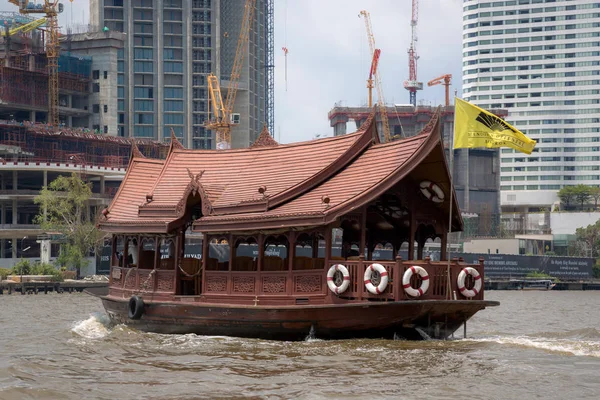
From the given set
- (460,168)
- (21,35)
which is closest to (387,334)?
(21,35)

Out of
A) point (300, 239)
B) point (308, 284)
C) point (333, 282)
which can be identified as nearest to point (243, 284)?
point (308, 284)

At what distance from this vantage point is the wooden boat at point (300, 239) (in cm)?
2039

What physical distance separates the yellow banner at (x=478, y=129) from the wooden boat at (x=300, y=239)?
4.92ft

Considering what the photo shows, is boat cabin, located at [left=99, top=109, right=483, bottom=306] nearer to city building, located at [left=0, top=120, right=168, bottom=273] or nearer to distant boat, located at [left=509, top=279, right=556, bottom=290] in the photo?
city building, located at [left=0, top=120, right=168, bottom=273]

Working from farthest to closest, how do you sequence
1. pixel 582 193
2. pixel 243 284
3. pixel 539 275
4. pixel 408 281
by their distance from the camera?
pixel 582 193, pixel 539 275, pixel 243 284, pixel 408 281

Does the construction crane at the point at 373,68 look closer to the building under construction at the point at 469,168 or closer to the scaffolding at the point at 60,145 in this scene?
the building under construction at the point at 469,168

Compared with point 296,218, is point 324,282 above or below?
below

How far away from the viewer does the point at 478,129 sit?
74.2 ft

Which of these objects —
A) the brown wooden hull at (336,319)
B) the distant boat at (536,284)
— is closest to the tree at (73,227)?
the distant boat at (536,284)

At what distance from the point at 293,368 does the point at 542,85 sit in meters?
150

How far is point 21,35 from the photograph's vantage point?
10944 cm

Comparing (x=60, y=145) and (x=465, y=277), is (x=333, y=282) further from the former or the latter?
(x=60, y=145)

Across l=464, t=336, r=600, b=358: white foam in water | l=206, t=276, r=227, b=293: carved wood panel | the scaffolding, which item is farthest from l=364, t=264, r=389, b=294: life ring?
the scaffolding

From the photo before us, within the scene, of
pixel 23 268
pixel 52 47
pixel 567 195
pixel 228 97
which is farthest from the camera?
pixel 567 195
